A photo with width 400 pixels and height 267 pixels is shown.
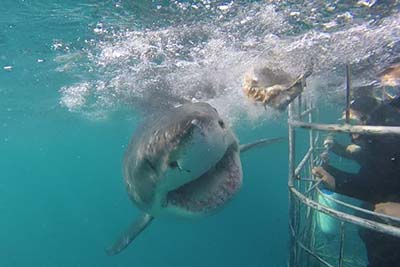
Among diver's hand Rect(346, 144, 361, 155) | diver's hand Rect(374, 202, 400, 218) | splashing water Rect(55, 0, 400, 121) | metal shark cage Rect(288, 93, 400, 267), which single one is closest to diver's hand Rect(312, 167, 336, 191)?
metal shark cage Rect(288, 93, 400, 267)

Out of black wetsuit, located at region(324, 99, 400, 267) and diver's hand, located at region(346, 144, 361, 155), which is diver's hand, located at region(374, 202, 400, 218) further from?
diver's hand, located at region(346, 144, 361, 155)

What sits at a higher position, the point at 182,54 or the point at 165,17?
the point at 165,17

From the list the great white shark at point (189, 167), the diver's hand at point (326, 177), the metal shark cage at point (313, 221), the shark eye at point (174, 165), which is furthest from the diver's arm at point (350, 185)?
the shark eye at point (174, 165)

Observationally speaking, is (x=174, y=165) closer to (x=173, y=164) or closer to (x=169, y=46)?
(x=173, y=164)

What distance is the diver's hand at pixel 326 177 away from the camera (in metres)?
5.14

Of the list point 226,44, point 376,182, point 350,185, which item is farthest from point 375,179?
point 226,44

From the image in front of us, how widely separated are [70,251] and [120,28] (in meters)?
44.2

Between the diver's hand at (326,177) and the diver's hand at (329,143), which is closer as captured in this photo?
the diver's hand at (326,177)

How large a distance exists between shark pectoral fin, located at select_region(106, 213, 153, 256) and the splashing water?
424 centimetres

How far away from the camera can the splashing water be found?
6.96 m

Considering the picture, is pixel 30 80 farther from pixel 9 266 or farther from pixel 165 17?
pixel 9 266

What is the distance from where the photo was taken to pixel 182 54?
10234mm

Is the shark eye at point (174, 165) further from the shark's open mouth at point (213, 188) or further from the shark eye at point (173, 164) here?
the shark's open mouth at point (213, 188)

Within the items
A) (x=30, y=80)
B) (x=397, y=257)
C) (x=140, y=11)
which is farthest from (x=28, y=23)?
(x=397, y=257)
